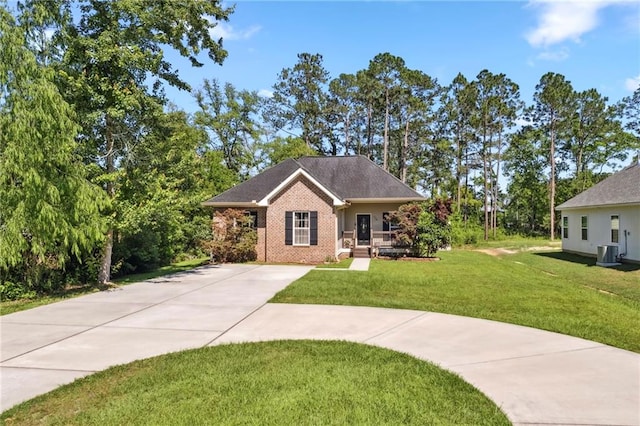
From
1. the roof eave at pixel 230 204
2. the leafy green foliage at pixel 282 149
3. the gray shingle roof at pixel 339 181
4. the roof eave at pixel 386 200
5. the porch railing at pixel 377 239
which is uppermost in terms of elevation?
the leafy green foliage at pixel 282 149

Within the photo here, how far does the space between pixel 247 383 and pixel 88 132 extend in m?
10.4

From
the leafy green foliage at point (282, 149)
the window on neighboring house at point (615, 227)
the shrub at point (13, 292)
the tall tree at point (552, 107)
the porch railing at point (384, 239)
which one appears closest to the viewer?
the shrub at point (13, 292)

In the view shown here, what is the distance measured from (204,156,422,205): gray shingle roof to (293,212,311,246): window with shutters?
6.48 ft

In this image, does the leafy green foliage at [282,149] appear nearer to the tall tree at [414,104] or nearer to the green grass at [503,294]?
the tall tree at [414,104]

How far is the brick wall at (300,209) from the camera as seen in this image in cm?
1780

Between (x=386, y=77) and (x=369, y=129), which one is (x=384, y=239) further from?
(x=369, y=129)

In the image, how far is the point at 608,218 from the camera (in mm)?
18672

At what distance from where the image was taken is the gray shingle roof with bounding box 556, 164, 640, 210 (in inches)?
679

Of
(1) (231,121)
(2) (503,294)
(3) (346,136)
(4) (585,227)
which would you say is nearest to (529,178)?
(3) (346,136)

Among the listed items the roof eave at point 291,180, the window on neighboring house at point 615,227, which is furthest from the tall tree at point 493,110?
the roof eave at point 291,180

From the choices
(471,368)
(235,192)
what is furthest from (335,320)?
(235,192)

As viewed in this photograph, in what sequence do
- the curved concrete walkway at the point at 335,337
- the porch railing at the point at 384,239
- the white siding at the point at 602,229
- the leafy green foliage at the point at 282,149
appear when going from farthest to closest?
the leafy green foliage at the point at 282,149 < the porch railing at the point at 384,239 < the white siding at the point at 602,229 < the curved concrete walkway at the point at 335,337

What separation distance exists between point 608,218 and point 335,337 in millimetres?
18621

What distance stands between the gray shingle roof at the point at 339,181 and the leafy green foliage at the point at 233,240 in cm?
109
